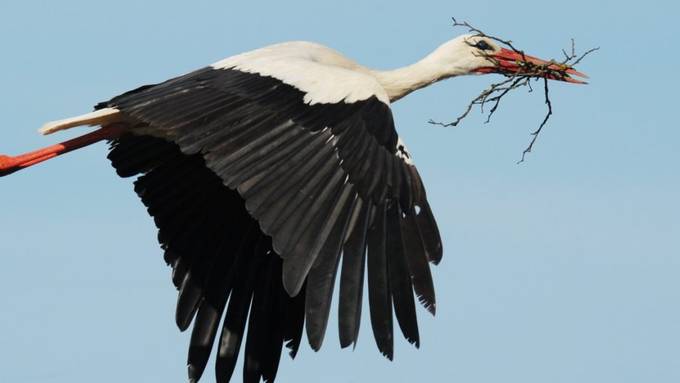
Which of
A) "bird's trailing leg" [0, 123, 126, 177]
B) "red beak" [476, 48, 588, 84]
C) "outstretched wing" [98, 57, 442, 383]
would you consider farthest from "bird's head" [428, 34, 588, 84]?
"bird's trailing leg" [0, 123, 126, 177]

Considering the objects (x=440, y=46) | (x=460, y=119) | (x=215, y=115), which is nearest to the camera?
(x=215, y=115)

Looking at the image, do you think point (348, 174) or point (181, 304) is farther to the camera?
point (181, 304)

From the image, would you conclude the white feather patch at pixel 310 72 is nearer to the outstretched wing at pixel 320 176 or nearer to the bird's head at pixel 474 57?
the outstretched wing at pixel 320 176

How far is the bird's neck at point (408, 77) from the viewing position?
39.5ft

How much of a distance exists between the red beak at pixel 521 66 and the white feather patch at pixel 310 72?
136 cm

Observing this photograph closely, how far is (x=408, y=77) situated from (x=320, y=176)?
2.76 metres

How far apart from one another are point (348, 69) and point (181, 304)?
7.18 ft

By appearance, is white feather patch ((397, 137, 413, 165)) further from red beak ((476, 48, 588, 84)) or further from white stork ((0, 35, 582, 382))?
red beak ((476, 48, 588, 84))

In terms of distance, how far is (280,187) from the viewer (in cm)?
935

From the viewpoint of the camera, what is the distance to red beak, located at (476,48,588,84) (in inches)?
449

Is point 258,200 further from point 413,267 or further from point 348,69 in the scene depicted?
point 348,69

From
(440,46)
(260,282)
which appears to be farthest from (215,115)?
(440,46)

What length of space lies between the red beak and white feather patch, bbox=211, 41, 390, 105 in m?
1.36

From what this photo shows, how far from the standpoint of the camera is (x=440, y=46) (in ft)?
40.9
